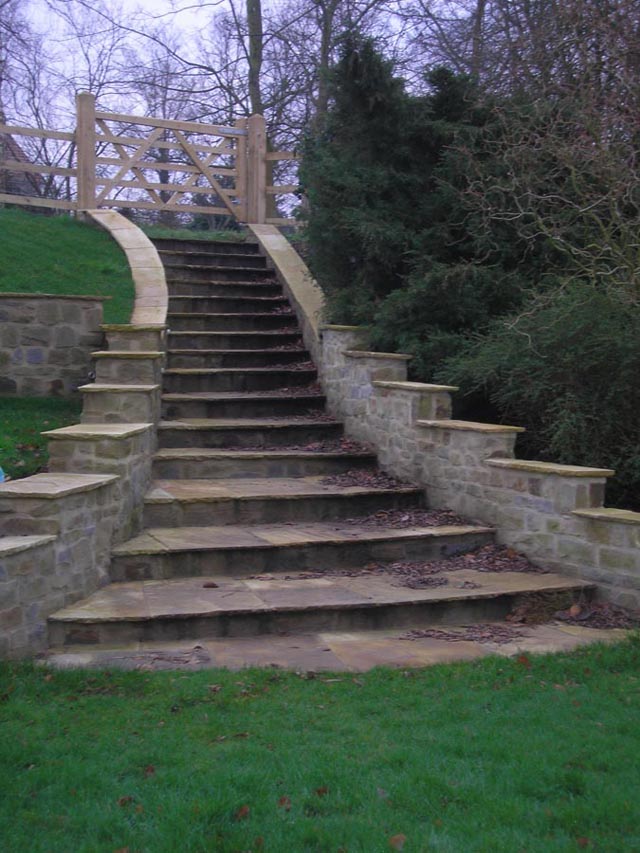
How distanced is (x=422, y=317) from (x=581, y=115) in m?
2.22

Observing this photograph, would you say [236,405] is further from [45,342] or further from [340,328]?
[45,342]

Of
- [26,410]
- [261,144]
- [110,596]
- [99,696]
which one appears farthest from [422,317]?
[261,144]

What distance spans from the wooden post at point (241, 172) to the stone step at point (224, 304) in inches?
122

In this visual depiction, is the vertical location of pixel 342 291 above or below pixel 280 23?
below

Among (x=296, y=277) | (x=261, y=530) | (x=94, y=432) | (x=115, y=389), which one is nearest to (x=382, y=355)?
(x=261, y=530)

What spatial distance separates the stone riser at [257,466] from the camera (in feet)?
25.2

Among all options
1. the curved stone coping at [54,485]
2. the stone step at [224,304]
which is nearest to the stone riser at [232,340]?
the stone step at [224,304]

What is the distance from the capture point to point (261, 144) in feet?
46.3

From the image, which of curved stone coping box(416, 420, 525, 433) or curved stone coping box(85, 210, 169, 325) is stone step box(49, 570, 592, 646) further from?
curved stone coping box(85, 210, 169, 325)

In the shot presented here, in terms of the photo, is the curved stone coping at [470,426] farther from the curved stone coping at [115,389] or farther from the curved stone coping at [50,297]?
the curved stone coping at [50,297]

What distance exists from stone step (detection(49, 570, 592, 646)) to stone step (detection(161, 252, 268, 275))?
6462 mm

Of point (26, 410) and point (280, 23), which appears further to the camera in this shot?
point (280, 23)

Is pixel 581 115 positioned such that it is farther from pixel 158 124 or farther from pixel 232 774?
pixel 158 124

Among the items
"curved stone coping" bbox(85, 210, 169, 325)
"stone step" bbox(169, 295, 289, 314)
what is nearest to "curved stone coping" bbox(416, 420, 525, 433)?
"curved stone coping" bbox(85, 210, 169, 325)
